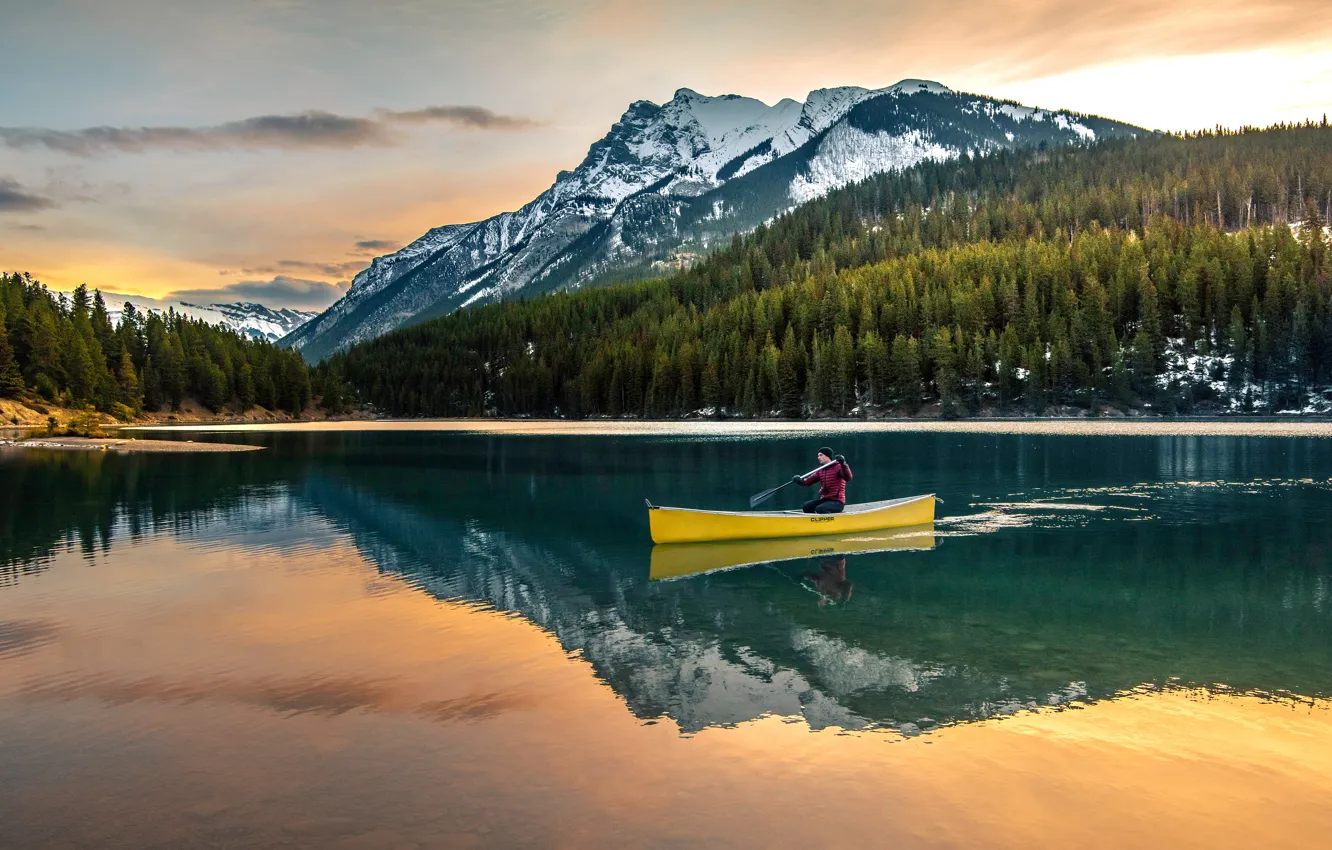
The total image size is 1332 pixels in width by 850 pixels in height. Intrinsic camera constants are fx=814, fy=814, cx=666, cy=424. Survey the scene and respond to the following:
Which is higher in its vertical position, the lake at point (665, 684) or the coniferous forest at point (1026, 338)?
the coniferous forest at point (1026, 338)

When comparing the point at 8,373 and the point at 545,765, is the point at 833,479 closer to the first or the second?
the point at 545,765

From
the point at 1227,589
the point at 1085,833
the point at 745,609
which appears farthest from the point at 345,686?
the point at 1227,589

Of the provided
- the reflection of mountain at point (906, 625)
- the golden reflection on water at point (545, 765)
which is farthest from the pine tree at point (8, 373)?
the golden reflection on water at point (545, 765)

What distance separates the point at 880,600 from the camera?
2270 centimetres

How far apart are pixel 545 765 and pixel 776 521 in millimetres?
20945

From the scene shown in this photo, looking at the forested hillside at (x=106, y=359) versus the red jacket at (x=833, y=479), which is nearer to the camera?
the red jacket at (x=833, y=479)

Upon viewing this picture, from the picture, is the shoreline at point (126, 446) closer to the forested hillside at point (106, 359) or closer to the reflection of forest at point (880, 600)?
the forested hillside at point (106, 359)

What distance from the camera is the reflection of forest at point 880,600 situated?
51.1ft

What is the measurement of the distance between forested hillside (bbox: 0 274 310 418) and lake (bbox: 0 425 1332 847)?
4934 inches

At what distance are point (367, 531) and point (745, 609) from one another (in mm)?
20868

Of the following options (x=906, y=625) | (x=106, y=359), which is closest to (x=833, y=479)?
(x=906, y=625)

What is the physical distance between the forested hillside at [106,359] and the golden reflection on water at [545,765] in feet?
460

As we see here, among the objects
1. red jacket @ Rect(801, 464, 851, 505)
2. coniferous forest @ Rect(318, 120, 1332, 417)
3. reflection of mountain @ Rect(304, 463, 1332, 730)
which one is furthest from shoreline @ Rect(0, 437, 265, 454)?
coniferous forest @ Rect(318, 120, 1332, 417)

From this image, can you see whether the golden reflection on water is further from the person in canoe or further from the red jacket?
the red jacket
